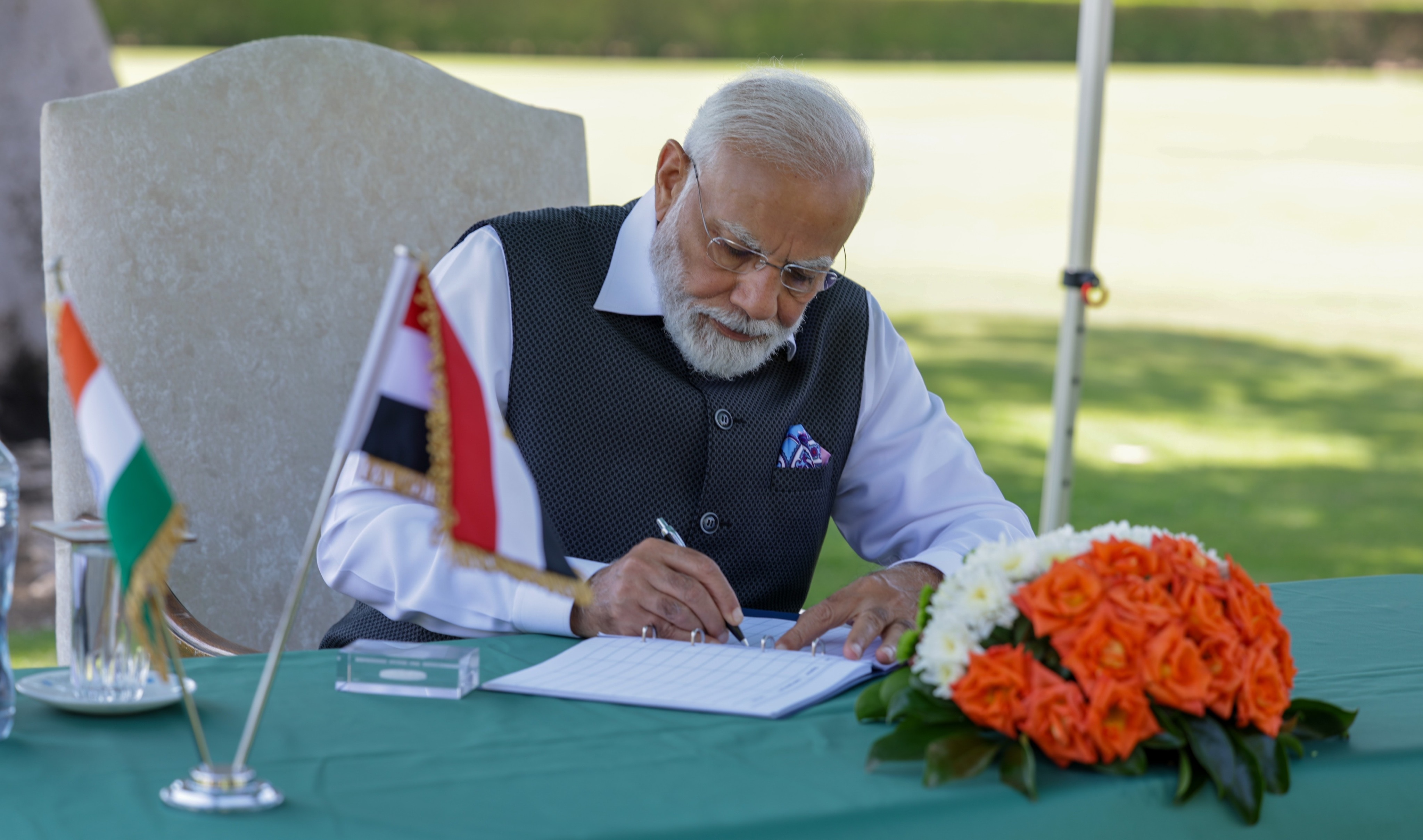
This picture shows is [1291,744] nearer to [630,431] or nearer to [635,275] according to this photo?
[630,431]

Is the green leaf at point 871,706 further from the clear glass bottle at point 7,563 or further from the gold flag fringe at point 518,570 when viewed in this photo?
the clear glass bottle at point 7,563

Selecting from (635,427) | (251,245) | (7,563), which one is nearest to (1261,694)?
(7,563)

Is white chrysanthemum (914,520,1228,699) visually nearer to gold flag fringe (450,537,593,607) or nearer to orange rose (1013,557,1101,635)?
orange rose (1013,557,1101,635)

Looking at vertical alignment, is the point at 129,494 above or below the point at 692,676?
above

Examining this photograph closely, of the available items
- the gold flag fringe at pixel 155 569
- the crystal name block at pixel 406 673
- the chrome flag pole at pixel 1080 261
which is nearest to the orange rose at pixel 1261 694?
the crystal name block at pixel 406 673

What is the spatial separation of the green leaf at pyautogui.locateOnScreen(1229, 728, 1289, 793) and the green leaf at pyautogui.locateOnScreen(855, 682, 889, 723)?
30cm

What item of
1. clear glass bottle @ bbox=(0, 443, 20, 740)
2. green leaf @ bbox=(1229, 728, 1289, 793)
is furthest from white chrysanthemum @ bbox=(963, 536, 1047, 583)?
clear glass bottle @ bbox=(0, 443, 20, 740)

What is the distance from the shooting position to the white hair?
6.79ft

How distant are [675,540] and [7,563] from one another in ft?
2.94

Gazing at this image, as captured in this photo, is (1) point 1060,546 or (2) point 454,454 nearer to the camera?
(2) point 454,454

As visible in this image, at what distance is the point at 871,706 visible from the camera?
131cm

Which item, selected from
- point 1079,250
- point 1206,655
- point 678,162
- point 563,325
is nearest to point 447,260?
point 563,325

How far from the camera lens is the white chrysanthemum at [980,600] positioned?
1210 mm

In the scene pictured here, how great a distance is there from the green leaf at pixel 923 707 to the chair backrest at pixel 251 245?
56.3 inches
